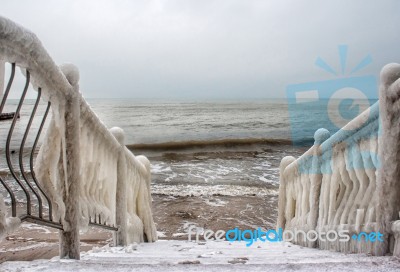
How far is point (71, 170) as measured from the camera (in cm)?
240

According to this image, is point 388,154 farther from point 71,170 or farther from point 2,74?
point 2,74

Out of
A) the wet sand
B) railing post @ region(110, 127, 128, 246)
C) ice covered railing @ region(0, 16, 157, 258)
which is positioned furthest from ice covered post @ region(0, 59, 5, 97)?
the wet sand

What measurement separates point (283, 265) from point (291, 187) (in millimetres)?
3491

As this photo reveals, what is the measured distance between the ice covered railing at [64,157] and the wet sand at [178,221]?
9.15 feet

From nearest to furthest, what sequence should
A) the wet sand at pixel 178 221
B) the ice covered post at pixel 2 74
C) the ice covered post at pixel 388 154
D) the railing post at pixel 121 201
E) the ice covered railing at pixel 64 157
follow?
1. the ice covered post at pixel 2 74
2. the ice covered railing at pixel 64 157
3. the ice covered post at pixel 388 154
4. the railing post at pixel 121 201
5. the wet sand at pixel 178 221

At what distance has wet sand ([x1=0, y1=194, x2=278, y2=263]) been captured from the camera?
5.75 m

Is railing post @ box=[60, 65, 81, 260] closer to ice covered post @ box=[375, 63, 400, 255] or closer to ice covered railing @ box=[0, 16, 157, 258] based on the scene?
ice covered railing @ box=[0, 16, 157, 258]

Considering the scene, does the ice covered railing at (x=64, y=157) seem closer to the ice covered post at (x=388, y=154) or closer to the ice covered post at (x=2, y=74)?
the ice covered post at (x=2, y=74)

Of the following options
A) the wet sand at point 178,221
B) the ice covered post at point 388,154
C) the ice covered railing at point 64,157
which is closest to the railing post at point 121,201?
the ice covered railing at point 64,157

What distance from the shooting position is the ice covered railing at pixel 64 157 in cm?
171

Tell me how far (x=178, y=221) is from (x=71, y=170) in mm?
6007

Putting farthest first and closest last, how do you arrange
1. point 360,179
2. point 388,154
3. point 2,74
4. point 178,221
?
point 178,221 → point 360,179 → point 388,154 → point 2,74

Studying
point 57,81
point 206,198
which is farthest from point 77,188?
point 206,198

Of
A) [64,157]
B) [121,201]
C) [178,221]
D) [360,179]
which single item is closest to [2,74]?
[64,157]
